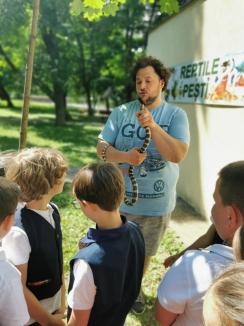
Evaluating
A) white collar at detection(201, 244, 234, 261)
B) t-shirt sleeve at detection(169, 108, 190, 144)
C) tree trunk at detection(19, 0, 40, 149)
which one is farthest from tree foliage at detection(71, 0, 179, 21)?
white collar at detection(201, 244, 234, 261)

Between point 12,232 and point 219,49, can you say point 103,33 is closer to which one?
point 219,49

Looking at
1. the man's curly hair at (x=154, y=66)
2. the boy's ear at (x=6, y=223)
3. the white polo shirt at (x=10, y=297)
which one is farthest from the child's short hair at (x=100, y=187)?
the man's curly hair at (x=154, y=66)

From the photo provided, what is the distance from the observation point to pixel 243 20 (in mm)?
4883

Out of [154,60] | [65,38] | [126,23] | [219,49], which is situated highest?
[126,23]

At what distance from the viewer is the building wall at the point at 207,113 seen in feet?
16.6

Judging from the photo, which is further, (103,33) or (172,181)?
(103,33)

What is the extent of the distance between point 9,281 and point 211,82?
4.76 meters

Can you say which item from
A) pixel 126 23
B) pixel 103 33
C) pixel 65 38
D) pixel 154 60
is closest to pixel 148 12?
pixel 126 23

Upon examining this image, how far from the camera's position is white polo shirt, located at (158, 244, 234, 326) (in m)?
1.48

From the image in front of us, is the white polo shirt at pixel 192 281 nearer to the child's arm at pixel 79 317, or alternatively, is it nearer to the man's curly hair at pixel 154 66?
the child's arm at pixel 79 317

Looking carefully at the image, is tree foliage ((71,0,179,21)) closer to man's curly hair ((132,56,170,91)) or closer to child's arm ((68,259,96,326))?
man's curly hair ((132,56,170,91))

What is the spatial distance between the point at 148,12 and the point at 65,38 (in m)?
7.18

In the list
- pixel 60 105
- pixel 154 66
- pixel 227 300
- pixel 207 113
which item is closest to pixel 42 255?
pixel 227 300

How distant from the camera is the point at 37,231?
1913mm
